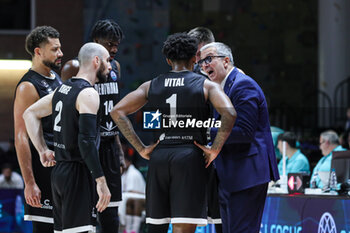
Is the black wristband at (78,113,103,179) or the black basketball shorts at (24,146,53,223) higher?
the black wristband at (78,113,103,179)

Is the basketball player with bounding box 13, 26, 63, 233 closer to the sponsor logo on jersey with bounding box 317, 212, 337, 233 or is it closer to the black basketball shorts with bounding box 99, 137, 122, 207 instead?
the black basketball shorts with bounding box 99, 137, 122, 207

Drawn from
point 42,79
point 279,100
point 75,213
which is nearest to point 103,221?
point 75,213

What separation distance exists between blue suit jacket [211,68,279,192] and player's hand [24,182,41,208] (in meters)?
1.46

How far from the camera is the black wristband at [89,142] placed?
4598 millimetres

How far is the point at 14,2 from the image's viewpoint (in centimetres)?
1534

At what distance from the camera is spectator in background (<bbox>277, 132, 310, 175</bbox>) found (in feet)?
27.7

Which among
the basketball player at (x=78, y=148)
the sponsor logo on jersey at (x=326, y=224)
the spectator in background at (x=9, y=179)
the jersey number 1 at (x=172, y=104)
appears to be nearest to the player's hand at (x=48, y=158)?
the basketball player at (x=78, y=148)

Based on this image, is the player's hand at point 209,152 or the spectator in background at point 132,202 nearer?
the player's hand at point 209,152

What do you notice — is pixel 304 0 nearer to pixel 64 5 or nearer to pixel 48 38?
pixel 64 5

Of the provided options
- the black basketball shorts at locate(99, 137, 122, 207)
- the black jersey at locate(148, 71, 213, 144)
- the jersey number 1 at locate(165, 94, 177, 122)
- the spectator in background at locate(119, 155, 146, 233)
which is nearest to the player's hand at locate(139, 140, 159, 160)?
the black jersey at locate(148, 71, 213, 144)

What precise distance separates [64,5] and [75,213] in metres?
10.7

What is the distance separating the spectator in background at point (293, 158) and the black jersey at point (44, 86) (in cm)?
397

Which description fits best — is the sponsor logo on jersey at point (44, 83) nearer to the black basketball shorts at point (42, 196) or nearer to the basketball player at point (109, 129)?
the basketball player at point (109, 129)

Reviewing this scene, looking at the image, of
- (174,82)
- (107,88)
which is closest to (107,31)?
(107,88)
